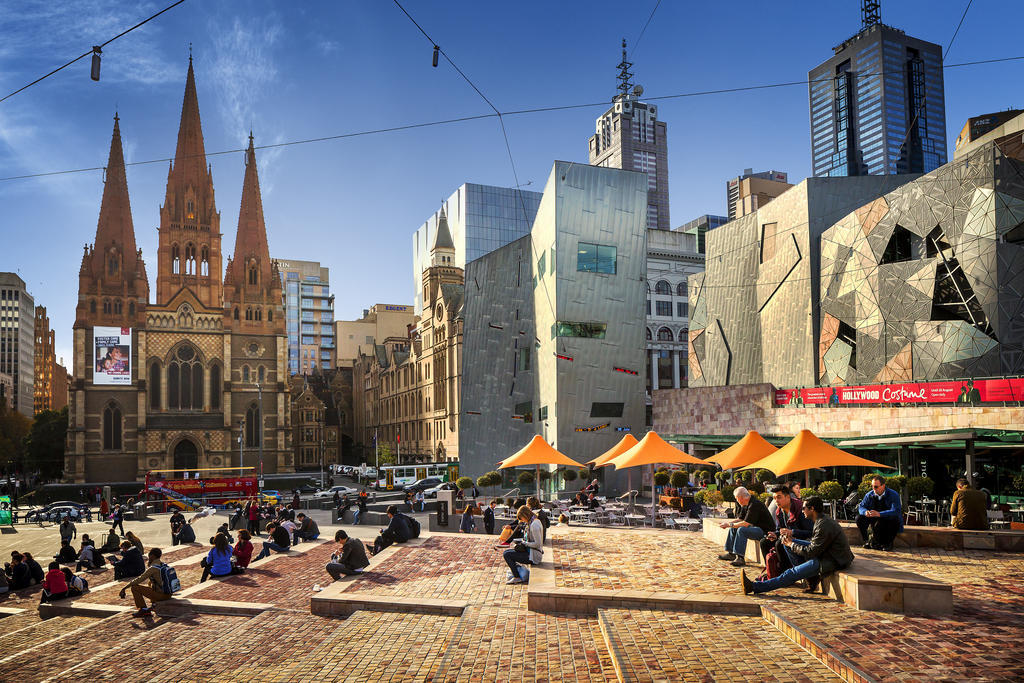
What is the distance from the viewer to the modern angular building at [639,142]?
591 feet

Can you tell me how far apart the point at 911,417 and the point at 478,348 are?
97.0ft

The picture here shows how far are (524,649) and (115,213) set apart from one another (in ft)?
290

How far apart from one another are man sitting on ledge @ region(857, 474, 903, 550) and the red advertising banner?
50.1 feet

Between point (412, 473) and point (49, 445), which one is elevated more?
point (49, 445)

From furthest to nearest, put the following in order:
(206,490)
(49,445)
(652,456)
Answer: (49,445)
(206,490)
(652,456)

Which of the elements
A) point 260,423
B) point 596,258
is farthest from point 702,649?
point 260,423

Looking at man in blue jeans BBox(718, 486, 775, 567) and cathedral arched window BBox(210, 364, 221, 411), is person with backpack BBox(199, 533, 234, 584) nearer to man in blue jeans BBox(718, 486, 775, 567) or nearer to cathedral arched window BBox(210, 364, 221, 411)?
man in blue jeans BBox(718, 486, 775, 567)

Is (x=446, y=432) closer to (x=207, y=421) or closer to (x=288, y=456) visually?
(x=288, y=456)

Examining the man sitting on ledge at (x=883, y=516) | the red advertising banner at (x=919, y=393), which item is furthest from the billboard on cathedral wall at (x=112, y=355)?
the man sitting on ledge at (x=883, y=516)

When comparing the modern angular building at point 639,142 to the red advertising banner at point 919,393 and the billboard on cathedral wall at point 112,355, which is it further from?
the red advertising banner at point 919,393

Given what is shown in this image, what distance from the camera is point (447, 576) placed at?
43.6 ft

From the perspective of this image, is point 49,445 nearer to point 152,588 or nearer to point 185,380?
point 185,380

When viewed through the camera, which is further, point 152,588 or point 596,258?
point 596,258

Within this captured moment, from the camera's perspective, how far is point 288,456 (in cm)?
8319
